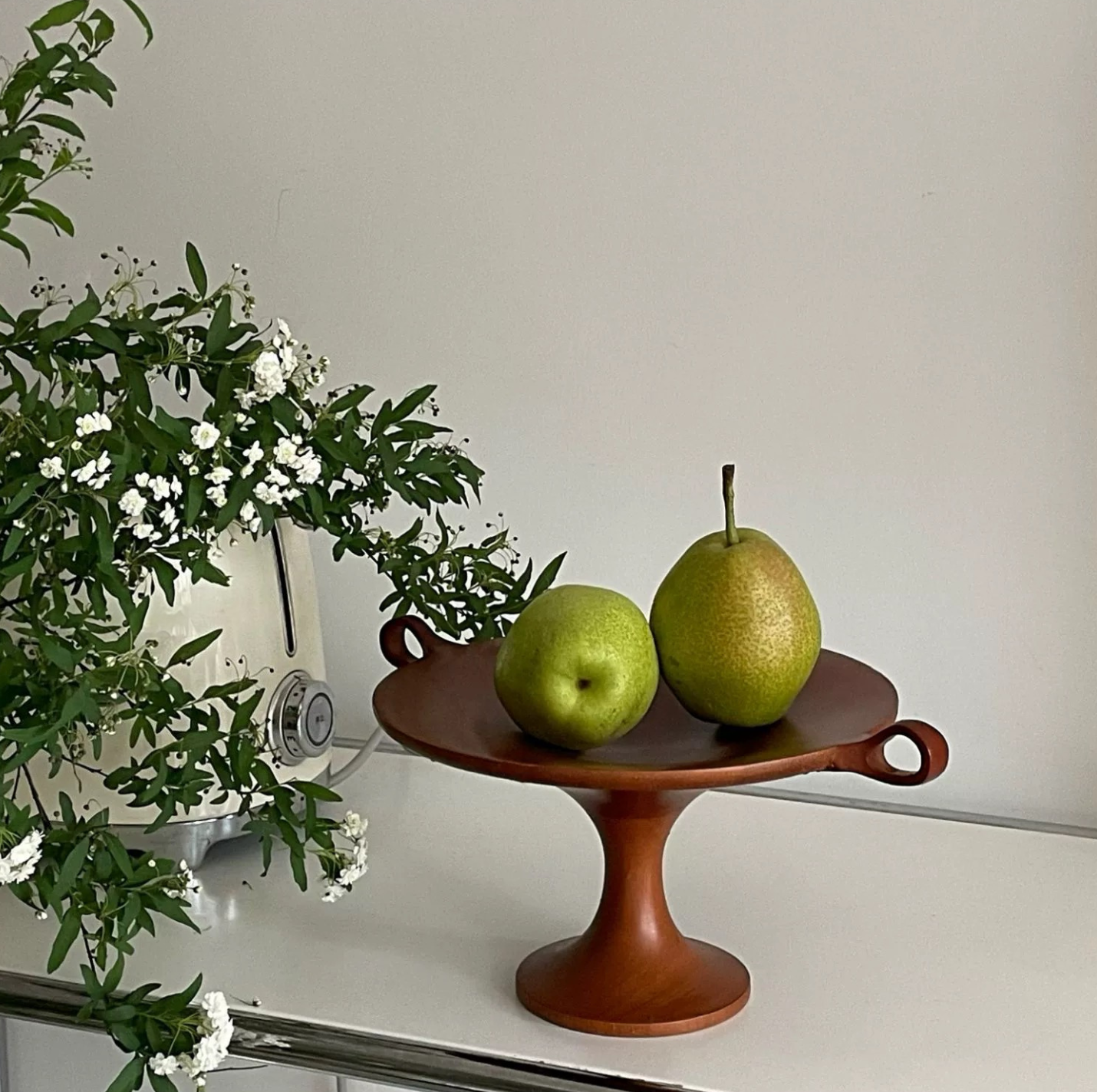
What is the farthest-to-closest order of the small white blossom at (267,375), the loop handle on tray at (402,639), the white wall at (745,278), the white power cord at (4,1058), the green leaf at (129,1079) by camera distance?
the white power cord at (4,1058) < the white wall at (745,278) < the loop handle on tray at (402,639) < the small white blossom at (267,375) < the green leaf at (129,1079)

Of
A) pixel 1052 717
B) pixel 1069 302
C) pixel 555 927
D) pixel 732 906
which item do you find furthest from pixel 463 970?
pixel 1069 302

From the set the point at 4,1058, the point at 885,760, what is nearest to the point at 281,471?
the point at 885,760

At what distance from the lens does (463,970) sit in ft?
2.67

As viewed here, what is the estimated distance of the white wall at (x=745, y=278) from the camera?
100 cm

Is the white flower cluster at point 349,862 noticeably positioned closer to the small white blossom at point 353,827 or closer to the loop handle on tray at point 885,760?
the small white blossom at point 353,827

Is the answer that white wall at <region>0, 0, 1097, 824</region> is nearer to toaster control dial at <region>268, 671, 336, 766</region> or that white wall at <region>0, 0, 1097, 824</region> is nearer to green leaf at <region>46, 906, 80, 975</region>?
toaster control dial at <region>268, 671, 336, 766</region>

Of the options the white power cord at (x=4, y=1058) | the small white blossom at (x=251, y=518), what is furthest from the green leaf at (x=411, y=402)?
the white power cord at (x=4, y=1058)

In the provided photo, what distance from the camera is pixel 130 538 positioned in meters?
0.76

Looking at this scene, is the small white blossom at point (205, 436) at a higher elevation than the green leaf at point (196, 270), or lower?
lower

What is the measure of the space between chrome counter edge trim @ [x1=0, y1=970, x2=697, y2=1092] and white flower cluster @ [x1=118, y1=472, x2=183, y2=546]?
0.25 metres

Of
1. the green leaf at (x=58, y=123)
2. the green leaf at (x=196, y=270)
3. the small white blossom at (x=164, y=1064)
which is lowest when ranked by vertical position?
the small white blossom at (x=164, y=1064)

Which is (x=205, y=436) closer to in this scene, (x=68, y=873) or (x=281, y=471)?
(x=281, y=471)

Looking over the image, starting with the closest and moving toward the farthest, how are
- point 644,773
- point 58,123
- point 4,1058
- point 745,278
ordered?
1. point 644,773
2. point 58,123
3. point 745,278
4. point 4,1058

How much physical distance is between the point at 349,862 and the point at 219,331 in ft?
0.94
